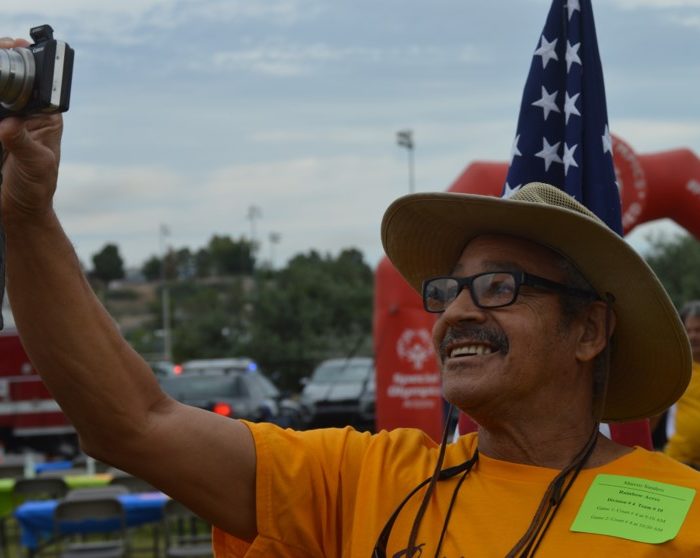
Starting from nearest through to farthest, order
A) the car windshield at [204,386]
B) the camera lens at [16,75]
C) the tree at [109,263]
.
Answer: the camera lens at [16,75] < the car windshield at [204,386] < the tree at [109,263]

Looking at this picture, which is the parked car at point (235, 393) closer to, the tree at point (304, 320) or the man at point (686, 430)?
the man at point (686, 430)

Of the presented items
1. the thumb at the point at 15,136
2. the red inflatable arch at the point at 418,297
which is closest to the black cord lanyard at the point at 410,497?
the thumb at the point at 15,136

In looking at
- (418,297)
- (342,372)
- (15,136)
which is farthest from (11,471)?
(15,136)

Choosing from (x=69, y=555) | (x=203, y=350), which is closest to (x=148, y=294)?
(x=203, y=350)

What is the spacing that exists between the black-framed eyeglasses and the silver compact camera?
Result: 94cm

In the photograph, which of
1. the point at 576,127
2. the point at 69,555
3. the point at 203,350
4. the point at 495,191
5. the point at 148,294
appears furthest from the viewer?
the point at 148,294

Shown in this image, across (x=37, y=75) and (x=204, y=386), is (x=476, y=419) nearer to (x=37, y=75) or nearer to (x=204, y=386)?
(x=37, y=75)

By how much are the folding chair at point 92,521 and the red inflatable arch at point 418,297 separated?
2360mm

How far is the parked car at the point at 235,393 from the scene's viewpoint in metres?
16.2

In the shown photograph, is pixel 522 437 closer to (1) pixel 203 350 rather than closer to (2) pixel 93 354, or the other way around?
(2) pixel 93 354

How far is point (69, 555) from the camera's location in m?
8.48

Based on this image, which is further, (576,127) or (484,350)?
(576,127)

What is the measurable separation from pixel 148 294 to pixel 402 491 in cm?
11054

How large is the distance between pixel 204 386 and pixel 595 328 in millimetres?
14797
